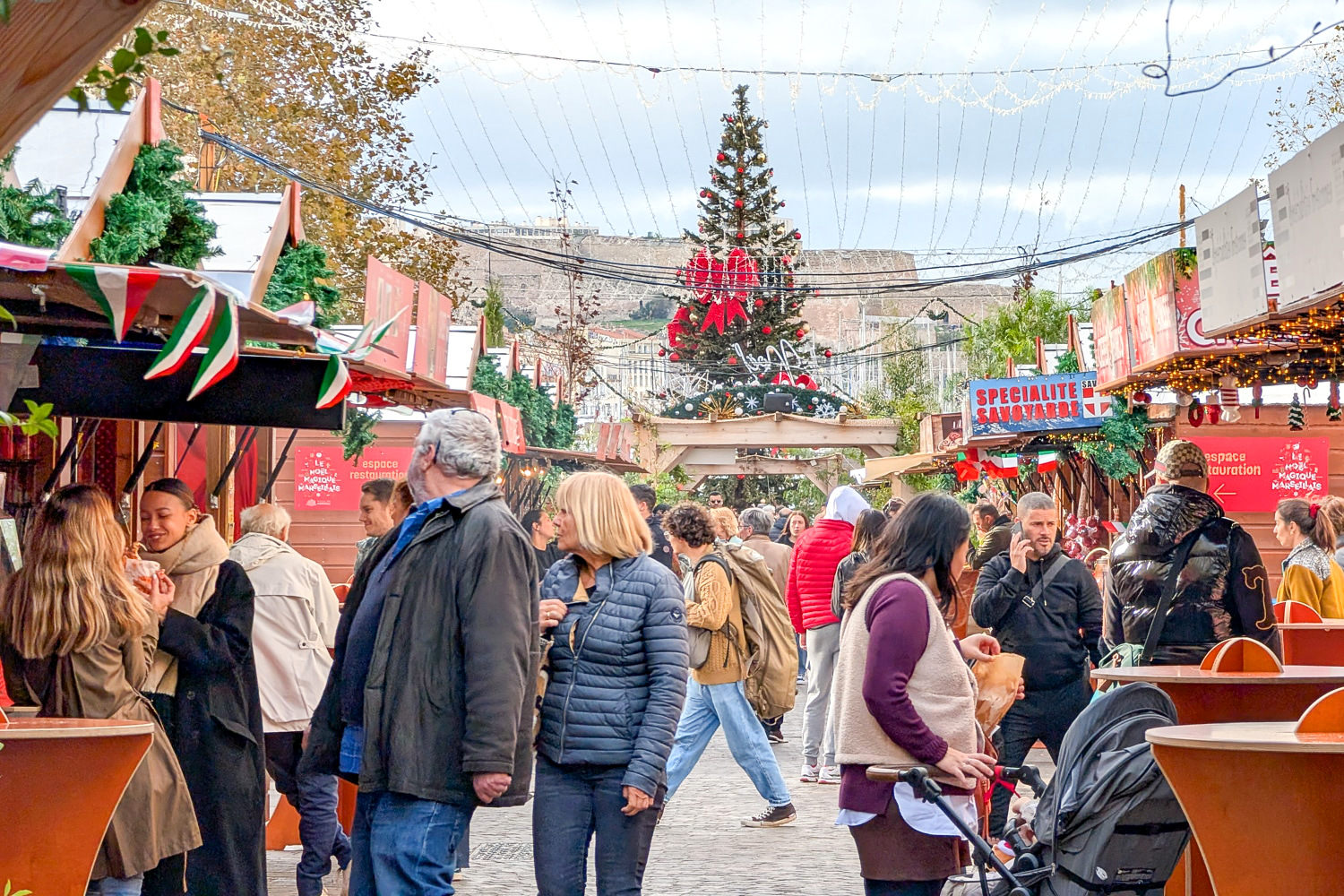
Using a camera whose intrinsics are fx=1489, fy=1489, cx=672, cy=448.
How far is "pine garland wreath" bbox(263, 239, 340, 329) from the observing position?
668 cm

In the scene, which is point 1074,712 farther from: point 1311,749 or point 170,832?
point 170,832

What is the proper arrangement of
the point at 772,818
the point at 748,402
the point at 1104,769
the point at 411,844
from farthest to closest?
the point at 748,402
the point at 772,818
the point at 411,844
the point at 1104,769

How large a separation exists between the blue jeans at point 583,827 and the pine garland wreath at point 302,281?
8.76 ft

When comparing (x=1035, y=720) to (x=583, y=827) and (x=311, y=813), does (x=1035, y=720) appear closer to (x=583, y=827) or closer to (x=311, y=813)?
(x=583, y=827)

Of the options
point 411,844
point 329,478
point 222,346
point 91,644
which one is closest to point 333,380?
point 222,346

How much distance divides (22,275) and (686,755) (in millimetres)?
5528

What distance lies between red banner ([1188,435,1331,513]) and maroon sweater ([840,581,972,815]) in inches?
514

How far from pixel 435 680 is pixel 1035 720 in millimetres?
4216

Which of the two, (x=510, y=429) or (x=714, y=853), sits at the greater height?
(x=510, y=429)

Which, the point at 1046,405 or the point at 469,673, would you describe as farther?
the point at 1046,405

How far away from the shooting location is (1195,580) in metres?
6.58

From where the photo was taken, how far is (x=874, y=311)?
84125 millimetres

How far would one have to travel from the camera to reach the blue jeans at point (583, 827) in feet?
15.9

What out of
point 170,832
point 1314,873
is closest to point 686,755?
point 170,832
